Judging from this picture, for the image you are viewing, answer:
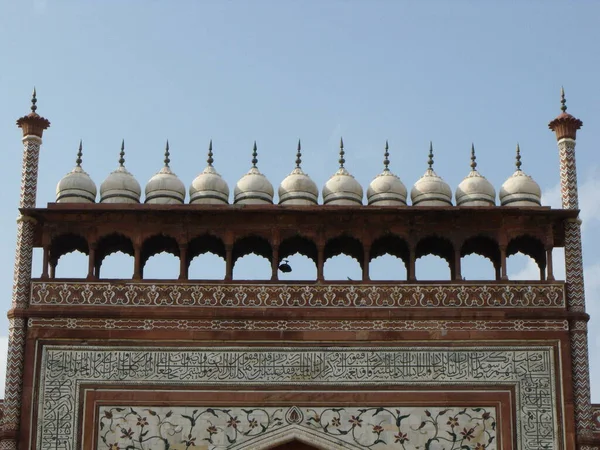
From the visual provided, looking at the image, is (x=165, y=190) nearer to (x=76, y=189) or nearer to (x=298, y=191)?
(x=76, y=189)

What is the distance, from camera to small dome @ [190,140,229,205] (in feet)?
54.2

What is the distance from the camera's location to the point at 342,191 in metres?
16.5

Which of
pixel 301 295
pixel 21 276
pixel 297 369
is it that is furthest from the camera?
pixel 21 276

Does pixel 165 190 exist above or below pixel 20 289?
above

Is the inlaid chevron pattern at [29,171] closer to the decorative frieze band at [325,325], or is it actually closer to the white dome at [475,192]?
the decorative frieze band at [325,325]

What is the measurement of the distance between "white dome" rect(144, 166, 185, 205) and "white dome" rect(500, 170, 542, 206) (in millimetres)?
3561

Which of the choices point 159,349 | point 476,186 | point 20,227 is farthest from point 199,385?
point 476,186

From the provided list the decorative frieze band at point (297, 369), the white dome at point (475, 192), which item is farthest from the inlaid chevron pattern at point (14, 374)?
the white dome at point (475, 192)

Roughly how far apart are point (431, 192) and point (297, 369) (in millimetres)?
2506

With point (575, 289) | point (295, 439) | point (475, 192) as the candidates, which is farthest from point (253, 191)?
point (575, 289)

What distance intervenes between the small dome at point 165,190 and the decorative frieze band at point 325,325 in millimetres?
1427

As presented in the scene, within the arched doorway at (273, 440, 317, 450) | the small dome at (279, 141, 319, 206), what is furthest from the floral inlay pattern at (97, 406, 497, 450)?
the small dome at (279, 141, 319, 206)

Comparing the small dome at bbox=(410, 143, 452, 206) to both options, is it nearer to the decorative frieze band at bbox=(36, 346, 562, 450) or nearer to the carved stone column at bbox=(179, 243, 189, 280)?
the decorative frieze band at bbox=(36, 346, 562, 450)

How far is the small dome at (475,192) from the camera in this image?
54.3 feet
